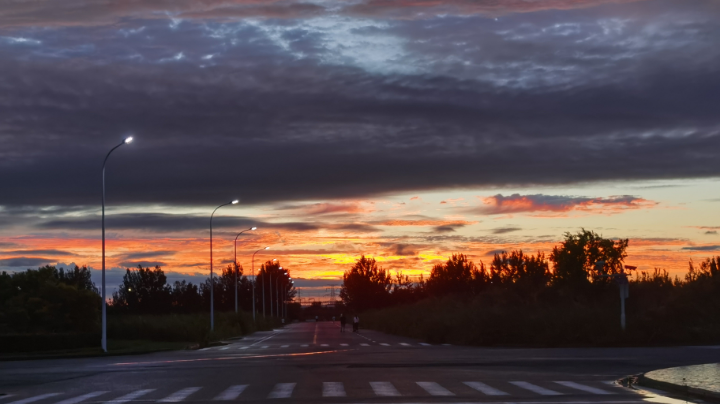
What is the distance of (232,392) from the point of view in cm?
1773

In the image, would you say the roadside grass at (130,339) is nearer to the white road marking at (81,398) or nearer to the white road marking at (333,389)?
the white road marking at (81,398)

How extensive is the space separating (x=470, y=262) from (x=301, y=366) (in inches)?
3646

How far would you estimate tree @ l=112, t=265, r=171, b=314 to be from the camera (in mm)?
139625

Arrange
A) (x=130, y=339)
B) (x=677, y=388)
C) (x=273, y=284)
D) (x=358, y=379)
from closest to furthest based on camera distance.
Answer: (x=677, y=388), (x=358, y=379), (x=130, y=339), (x=273, y=284)

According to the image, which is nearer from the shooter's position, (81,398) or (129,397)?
(129,397)

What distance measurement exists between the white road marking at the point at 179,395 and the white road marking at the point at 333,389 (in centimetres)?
301

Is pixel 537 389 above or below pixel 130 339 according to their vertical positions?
above

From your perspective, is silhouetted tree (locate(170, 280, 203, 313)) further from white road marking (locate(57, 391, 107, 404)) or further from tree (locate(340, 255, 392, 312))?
white road marking (locate(57, 391, 107, 404))

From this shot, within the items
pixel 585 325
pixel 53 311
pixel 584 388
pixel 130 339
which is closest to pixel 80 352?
pixel 130 339

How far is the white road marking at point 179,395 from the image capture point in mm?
16328

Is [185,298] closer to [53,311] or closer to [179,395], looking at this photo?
[53,311]

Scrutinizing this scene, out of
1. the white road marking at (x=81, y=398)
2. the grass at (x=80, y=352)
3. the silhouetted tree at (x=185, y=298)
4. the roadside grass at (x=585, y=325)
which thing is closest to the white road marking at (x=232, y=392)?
the white road marking at (x=81, y=398)

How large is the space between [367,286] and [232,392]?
139 metres

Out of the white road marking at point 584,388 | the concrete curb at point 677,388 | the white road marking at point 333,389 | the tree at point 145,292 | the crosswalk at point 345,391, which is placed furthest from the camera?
the tree at point 145,292
